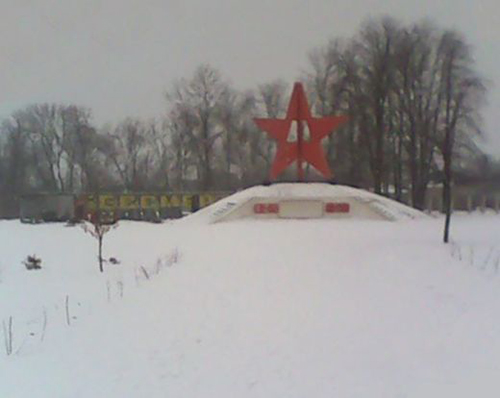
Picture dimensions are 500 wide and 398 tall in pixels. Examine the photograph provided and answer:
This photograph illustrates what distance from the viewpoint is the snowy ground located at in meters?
1.34

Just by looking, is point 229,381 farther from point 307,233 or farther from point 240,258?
point 307,233

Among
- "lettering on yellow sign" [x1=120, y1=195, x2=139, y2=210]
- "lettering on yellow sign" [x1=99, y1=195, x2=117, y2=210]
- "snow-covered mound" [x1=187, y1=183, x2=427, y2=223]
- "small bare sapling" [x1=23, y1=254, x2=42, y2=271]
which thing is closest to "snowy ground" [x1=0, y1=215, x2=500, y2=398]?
"small bare sapling" [x1=23, y1=254, x2=42, y2=271]

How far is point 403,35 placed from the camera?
1749mm

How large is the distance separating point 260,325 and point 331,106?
6.09 feet

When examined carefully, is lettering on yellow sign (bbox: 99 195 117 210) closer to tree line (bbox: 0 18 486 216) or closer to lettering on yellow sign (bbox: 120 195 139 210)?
lettering on yellow sign (bbox: 120 195 139 210)

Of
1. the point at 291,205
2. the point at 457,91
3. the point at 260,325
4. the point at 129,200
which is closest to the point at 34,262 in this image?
the point at 260,325

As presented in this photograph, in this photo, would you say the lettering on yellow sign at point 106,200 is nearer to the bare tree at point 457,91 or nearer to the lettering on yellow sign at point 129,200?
the lettering on yellow sign at point 129,200

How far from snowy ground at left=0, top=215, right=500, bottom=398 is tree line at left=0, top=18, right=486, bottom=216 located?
33 cm

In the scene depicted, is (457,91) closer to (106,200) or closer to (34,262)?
(34,262)

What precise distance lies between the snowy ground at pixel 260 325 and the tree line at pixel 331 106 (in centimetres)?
33

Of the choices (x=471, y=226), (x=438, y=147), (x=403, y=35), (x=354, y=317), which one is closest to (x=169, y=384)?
(x=354, y=317)

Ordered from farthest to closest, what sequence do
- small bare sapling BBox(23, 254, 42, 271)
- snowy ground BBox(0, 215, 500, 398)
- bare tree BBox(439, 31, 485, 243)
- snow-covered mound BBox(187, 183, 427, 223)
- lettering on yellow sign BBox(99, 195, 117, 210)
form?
1. snow-covered mound BBox(187, 183, 427, 223)
2. lettering on yellow sign BBox(99, 195, 117, 210)
3. small bare sapling BBox(23, 254, 42, 271)
4. bare tree BBox(439, 31, 485, 243)
5. snowy ground BBox(0, 215, 500, 398)

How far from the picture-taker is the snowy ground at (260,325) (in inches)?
52.6

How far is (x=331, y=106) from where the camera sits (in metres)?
3.35
